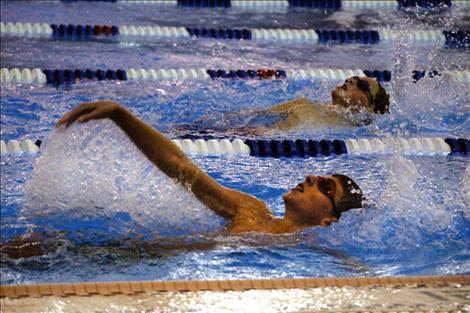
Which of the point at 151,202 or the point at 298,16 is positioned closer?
the point at 151,202

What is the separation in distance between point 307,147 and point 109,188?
122 cm

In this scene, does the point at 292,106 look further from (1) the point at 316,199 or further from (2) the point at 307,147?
(1) the point at 316,199

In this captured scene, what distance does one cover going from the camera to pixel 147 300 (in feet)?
9.04

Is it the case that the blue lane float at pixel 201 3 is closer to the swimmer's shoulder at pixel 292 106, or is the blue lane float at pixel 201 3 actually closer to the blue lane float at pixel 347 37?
the blue lane float at pixel 347 37

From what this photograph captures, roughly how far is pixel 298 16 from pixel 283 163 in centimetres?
287

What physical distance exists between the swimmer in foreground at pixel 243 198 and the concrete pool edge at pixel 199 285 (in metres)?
0.31

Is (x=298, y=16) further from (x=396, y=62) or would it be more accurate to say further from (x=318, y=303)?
(x=318, y=303)

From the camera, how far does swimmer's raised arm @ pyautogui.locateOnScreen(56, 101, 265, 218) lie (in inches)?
124

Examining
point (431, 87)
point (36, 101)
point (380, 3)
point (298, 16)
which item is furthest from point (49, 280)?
point (380, 3)

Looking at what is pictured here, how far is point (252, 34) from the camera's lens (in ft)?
21.1

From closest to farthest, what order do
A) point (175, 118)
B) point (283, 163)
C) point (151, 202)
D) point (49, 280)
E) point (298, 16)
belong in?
point (49, 280) → point (151, 202) → point (283, 163) → point (175, 118) → point (298, 16)

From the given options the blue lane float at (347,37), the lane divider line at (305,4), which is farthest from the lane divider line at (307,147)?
the lane divider line at (305,4)

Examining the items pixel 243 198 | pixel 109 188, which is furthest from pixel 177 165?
pixel 109 188

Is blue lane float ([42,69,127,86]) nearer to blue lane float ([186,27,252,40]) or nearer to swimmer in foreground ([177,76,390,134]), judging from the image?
swimmer in foreground ([177,76,390,134])
